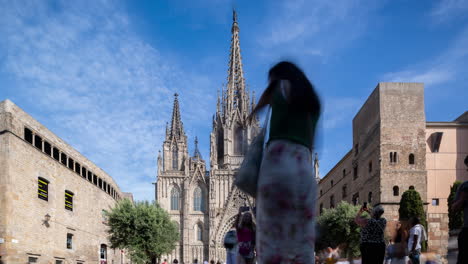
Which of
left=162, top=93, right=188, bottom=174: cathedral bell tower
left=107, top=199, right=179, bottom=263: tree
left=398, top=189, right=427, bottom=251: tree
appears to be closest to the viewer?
left=398, top=189, right=427, bottom=251: tree

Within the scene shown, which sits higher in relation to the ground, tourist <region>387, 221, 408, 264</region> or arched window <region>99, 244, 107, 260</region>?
tourist <region>387, 221, 408, 264</region>

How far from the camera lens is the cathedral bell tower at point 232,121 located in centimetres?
6900

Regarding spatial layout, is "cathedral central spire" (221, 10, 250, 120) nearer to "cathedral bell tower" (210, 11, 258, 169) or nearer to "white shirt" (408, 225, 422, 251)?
"cathedral bell tower" (210, 11, 258, 169)

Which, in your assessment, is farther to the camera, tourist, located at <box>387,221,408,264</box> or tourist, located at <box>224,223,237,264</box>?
tourist, located at <box>224,223,237,264</box>

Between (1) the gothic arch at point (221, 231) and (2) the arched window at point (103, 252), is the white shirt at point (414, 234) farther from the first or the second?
(1) the gothic arch at point (221, 231)

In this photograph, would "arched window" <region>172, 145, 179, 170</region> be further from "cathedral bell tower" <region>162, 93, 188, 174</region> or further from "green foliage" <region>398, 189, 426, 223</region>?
"green foliage" <region>398, 189, 426, 223</region>

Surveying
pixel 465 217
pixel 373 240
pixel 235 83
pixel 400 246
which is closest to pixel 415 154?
pixel 400 246

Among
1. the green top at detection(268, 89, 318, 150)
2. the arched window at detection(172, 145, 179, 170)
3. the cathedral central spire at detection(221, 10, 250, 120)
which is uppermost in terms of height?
the cathedral central spire at detection(221, 10, 250, 120)

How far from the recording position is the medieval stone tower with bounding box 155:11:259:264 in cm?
6253

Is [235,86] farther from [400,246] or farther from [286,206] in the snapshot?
[286,206]

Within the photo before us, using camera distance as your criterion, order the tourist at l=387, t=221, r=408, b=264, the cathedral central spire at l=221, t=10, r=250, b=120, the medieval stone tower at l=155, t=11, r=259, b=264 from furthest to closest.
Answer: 1. the cathedral central spire at l=221, t=10, r=250, b=120
2. the medieval stone tower at l=155, t=11, r=259, b=264
3. the tourist at l=387, t=221, r=408, b=264

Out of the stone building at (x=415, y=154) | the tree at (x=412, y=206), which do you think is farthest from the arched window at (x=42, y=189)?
the stone building at (x=415, y=154)

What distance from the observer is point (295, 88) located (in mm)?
3299

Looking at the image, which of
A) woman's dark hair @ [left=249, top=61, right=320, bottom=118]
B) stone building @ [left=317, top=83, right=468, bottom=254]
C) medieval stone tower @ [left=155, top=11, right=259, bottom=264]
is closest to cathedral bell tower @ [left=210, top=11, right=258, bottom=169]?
medieval stone tower @ [left=155, top=11, right=259, bottom=264]
